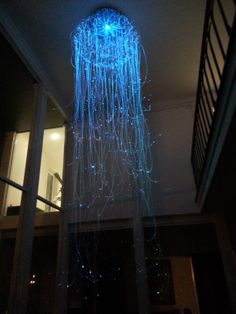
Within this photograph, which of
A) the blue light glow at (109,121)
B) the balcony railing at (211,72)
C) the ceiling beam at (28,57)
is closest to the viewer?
the balcony railing at (211,72)

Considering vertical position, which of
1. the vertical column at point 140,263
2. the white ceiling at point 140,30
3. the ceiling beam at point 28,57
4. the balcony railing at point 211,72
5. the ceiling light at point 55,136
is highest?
the white ceiling at point 140,30

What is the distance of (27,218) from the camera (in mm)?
3033

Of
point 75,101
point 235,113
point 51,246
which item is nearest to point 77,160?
point 75,101

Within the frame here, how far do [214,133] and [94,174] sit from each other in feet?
8.49

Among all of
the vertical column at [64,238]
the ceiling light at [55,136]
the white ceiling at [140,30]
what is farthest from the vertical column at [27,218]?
the vertical column at [64,238]

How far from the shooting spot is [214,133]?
194 centimetres

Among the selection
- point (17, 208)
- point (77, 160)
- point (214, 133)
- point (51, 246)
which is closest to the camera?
point (214, 133)

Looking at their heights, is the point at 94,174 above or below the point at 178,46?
below

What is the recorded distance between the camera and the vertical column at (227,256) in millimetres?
3250

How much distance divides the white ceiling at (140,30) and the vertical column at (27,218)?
532 millimetres

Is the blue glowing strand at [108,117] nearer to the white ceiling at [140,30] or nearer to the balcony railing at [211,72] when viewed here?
the white ceiling at [140,30]

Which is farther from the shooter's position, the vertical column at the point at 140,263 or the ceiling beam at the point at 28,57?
the vertical column at the point at 140,263

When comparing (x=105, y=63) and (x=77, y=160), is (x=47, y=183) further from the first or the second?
(x=105, y=63)

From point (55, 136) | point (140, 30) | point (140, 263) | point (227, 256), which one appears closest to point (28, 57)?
point (55, 136)
